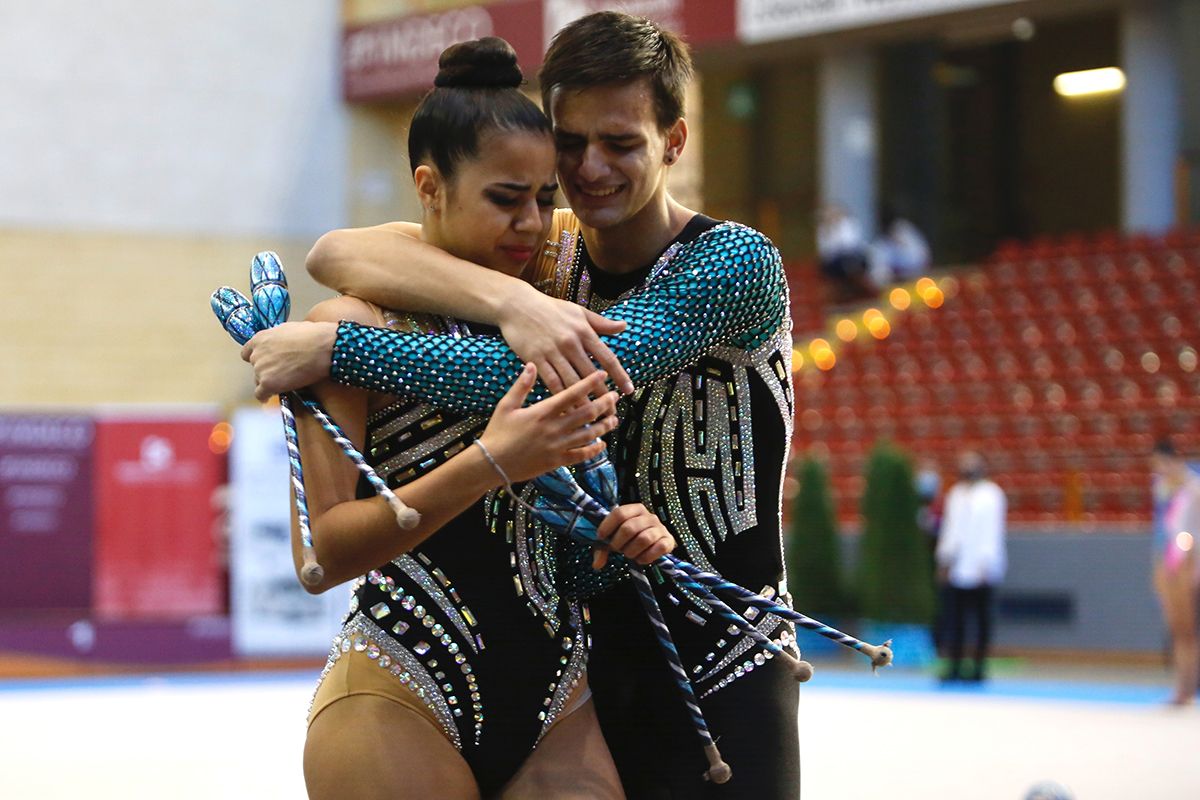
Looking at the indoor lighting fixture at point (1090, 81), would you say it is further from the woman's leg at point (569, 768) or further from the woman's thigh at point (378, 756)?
the woman's thigh at point (378, 756)

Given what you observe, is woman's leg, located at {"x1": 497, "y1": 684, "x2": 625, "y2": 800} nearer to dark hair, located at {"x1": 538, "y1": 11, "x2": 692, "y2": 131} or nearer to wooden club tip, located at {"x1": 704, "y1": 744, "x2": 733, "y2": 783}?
wooden club tip, located at {"x1": 704, "y1": 744, "x2": 733, "y2": 783}

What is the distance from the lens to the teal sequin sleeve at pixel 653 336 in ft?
8.09

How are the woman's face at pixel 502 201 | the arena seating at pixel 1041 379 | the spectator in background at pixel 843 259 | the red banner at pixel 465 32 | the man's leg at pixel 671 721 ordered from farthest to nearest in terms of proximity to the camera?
the red banner at pixel 465 32 → the spectator in background at pixel 843 259 → the arena seating at pixel 1041 379 → the man's leg at pixel 671 721 → the woman's face at pixel 502 201

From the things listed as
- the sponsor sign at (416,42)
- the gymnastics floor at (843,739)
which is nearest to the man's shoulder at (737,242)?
the gymnastics floor at (843,739)

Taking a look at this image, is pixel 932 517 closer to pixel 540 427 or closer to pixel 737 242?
pixel 737 242

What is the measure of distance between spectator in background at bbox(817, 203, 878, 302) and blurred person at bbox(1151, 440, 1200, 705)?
8.34 metres

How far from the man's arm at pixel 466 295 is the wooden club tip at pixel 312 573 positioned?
40 centimetres

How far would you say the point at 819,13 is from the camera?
739 inches

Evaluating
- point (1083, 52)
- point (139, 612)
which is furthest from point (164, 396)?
point (1083, 52)

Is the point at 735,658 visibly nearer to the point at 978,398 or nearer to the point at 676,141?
the point at 676,141

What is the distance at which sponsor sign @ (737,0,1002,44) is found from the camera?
18000 mm

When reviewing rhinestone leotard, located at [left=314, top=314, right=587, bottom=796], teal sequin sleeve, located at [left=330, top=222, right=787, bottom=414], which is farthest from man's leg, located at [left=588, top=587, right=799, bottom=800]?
teal sequin sleeve, located at [left=330, top=222, right=787, bottom=414]

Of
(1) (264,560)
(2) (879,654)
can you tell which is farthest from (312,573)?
(1) (264,560)

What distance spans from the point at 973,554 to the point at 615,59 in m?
10.0
